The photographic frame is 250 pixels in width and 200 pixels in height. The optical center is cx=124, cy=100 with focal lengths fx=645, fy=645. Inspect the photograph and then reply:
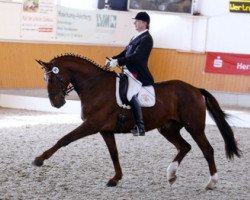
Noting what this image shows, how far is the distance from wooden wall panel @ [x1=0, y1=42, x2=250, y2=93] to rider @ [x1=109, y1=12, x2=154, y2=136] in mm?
6251

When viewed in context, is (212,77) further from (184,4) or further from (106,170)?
(106,170)

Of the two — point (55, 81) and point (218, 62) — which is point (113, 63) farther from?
point (218, 62)

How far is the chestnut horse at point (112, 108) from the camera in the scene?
5.32 m

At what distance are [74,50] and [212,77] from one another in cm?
290

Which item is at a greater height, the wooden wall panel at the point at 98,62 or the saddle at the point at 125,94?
the saddle at the point at 125,94

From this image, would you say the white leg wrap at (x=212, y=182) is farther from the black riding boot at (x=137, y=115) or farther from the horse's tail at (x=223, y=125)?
the black riding boot at (x=137, y=115)

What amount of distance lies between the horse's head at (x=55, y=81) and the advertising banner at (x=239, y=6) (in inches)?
327

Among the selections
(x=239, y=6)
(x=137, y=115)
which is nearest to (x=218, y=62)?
(x=239, y=6)

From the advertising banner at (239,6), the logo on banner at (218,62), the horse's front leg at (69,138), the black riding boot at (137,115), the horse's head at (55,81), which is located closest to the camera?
the horse's front leg at (69,138)

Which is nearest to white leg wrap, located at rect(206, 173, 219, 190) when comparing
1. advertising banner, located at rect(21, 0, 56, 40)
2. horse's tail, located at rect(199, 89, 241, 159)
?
horse's tail, located at rect(199, 89, 241, 159)

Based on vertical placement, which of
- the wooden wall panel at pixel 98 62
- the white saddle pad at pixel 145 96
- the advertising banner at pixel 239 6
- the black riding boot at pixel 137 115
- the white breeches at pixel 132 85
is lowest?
the wooden wall panel at pixel 98 62

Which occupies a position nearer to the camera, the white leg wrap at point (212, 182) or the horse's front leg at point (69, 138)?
the horse's front leg at point (69, 138)

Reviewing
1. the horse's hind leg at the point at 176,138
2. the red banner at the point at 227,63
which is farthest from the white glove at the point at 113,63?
the red banner at the point at 227,63

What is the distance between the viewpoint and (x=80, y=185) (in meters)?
5.35
